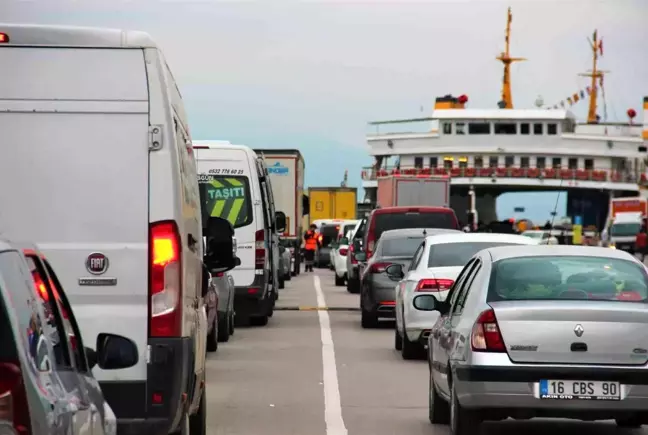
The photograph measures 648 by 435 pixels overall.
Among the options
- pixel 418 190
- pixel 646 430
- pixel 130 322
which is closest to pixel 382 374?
pixel 646 430

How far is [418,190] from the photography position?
50469 mm

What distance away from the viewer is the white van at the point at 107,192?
8.03 m

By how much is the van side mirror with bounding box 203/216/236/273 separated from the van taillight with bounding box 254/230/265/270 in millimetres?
10759

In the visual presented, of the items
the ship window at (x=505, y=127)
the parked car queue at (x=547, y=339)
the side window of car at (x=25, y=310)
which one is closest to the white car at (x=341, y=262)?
the parked car queue at (x=547, y=339)

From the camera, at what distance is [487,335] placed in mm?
9469

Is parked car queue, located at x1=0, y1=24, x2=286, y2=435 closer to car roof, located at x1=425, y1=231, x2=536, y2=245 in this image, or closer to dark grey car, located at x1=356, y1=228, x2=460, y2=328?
car roof, located at x1=425, y1=231, x2=536, y2=245

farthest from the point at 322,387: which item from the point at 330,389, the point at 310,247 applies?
the point at 310,247

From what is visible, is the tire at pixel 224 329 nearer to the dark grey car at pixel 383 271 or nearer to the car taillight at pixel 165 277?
the dark grey car at pixel 383 271

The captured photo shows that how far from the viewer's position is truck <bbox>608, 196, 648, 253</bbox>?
84.2 m

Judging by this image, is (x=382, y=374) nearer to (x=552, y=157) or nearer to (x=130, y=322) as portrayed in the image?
(x=130, y=322)

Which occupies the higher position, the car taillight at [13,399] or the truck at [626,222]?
the car taillight at [13,399]

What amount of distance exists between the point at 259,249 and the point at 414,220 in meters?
6.00

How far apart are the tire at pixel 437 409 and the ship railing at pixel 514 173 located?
10588 centimetres

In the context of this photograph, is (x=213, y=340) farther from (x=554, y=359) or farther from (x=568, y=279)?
(x=554, y=359)
